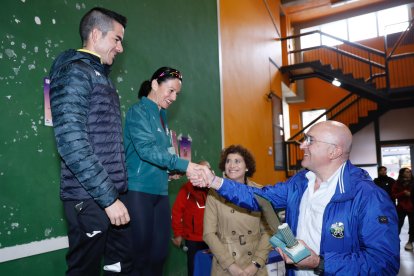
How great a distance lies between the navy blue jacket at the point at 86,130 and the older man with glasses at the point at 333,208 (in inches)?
25.3

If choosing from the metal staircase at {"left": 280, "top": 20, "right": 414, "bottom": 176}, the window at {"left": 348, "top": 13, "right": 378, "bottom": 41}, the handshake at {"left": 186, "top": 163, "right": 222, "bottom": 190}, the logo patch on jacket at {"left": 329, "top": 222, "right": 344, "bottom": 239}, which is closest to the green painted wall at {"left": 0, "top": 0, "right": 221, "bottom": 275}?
the handshake at {"left": 186, "top": 163, "right": 222, "bottom": 190}

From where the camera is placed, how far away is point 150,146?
6.50 feet

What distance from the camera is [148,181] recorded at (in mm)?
1990

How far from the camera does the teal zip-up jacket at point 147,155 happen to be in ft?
6.42

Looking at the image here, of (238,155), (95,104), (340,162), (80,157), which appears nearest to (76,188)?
(80,157)

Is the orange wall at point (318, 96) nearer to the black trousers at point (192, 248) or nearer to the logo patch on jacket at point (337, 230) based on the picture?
the black trousers at point (192, 248)

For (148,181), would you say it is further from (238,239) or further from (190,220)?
(190,220)

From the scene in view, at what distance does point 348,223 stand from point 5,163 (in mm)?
1958

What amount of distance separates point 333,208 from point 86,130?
1268 mm

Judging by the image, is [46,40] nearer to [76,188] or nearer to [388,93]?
[76,188]

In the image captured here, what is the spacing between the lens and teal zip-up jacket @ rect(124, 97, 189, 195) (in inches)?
77.1

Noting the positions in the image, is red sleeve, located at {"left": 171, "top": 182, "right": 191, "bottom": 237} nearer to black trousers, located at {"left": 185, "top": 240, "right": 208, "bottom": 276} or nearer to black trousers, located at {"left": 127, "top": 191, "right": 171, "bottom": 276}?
black trousers, located at {"left": 185, "top": 240, "right": 208, "bottom": 276}

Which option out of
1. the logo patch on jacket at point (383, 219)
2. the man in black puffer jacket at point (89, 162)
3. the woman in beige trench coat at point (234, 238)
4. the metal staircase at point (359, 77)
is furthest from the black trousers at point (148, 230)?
the metal staircase at point (359, 77)

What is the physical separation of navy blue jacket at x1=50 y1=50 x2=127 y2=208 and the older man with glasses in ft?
2.11
